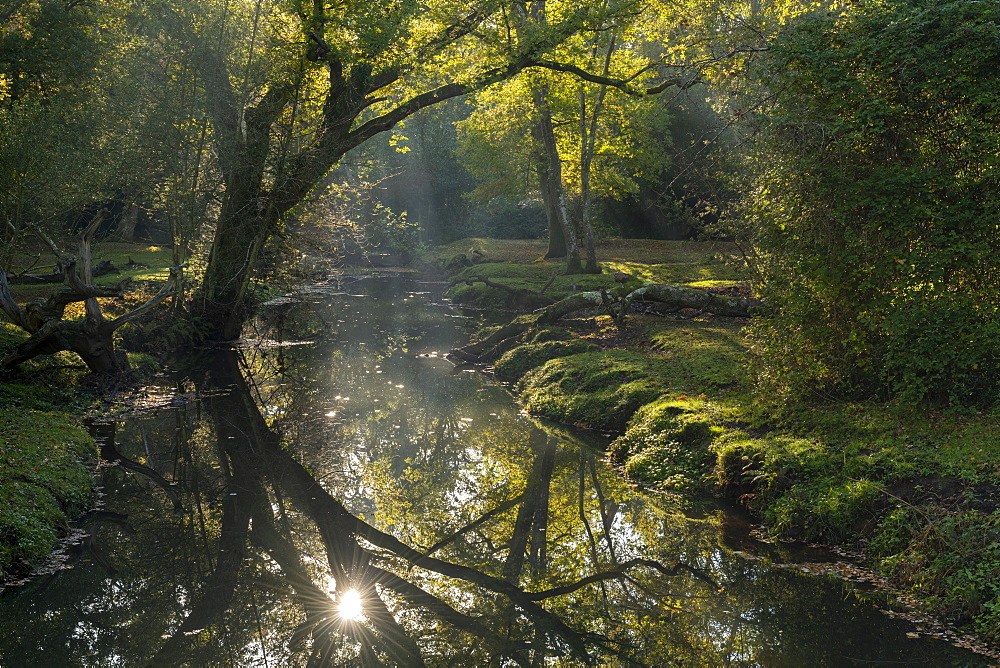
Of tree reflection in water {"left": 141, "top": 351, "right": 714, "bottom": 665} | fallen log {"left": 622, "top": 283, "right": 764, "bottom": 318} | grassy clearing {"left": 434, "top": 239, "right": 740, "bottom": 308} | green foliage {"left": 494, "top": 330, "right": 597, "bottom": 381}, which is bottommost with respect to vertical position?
tree reflection in water {"left": 141, "top": 351, "right": 714, "bottom": 665}

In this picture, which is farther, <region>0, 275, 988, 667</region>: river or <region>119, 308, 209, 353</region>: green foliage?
<region>119, 308, 209, 353</region>: green foliage

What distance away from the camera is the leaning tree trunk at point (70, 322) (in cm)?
1350

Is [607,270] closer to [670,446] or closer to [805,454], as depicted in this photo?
[670,446]

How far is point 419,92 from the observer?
2238 centimetres

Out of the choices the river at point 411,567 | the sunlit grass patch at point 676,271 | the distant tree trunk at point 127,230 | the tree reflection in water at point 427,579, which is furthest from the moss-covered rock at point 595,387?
the distant tree trunk at point 127,230

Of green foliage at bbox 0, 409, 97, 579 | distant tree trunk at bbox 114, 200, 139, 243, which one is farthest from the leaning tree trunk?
distant tree trunk at bbox 114, 200, 139, 243

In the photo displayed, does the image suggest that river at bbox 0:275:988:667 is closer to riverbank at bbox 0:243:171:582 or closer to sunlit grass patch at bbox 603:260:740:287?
riverbank at bbox 0:243:171:582

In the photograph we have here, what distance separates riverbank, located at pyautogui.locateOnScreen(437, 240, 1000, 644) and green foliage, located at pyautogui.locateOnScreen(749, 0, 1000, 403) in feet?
2.19

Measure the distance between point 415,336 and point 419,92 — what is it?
7.81 metres

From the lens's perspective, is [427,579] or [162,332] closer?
[427,579]

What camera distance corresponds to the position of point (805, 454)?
8.66 meters

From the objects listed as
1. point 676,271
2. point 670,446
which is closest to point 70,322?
point 670,446

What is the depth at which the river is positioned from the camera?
6.22m

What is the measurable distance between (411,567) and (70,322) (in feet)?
33.0
